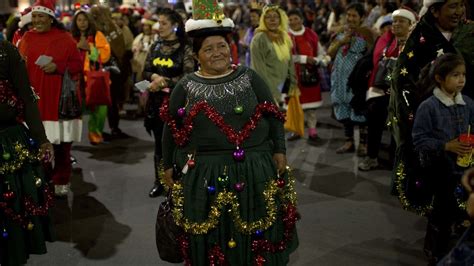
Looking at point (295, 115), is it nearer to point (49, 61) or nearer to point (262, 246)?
point (49, 61)

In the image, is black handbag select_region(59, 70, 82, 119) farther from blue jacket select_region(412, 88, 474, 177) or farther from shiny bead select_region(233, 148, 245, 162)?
blue jacket select_region(412, 88, 474, 177)

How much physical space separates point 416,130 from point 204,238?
162 centimetres

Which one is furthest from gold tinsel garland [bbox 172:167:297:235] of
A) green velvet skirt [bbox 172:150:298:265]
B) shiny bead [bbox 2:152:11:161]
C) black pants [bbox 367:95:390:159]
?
black pants [bbox 367:95:390:159]

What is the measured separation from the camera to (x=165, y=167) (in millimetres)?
3734

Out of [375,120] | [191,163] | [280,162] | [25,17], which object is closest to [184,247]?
[191,163]

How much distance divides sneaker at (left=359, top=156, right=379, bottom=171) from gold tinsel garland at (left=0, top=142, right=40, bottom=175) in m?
4.09

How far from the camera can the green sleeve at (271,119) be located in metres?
3.58

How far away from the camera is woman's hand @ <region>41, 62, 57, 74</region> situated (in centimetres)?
557

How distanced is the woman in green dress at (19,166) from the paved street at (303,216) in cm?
71

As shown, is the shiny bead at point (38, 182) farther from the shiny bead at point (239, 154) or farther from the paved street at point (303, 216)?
the shiny bead at point (239, 154)

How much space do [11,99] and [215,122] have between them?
138cm

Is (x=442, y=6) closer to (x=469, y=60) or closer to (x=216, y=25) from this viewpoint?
(x=469, y=60)

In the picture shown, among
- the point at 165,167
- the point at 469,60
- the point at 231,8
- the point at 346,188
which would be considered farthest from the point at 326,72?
the point at 231,8

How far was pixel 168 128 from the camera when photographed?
11.9ft
